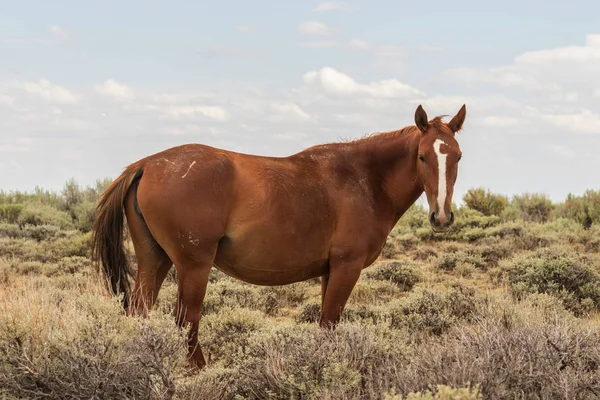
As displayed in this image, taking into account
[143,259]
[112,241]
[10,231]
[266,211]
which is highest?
[266,211]

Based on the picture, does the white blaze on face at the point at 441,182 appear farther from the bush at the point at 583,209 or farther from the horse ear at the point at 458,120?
the bush at the point at 583,209

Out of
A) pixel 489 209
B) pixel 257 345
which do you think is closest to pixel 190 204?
pixel 257 345

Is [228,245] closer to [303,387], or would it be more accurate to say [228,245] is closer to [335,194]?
[335,194]

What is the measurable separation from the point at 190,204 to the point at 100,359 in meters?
1.75

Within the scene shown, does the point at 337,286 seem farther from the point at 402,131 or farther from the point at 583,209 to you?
the point at 583,209

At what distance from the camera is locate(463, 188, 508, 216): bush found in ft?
70.7

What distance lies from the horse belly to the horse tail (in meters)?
1.03

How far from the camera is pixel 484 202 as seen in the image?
21609 mm

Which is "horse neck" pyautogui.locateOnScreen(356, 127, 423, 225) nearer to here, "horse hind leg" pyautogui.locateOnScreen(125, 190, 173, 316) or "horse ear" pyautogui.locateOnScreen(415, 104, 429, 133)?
"horse ear" pyautogui.locateOnScreen(415, 104, 429, 133)

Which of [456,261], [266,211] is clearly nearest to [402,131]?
[266,211]

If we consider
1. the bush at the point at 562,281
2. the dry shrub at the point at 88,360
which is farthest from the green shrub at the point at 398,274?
the dry shrub at the point at 88,360

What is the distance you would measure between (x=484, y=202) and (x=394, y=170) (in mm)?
16075

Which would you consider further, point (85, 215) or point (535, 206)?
point (535, 206)

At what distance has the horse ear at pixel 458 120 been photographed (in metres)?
6.39
